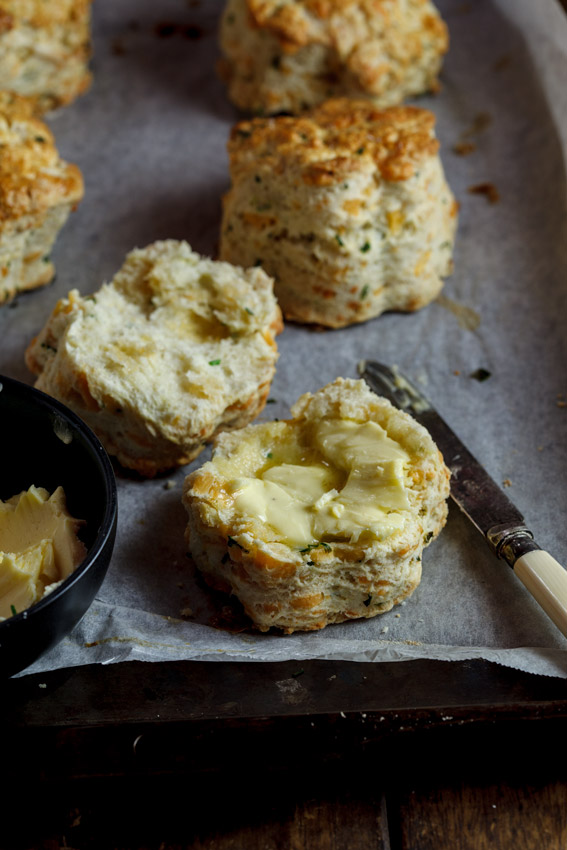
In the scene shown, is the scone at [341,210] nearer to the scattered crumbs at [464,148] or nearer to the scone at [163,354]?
the scone at [163,354]

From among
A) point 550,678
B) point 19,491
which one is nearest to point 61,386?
point 19,491

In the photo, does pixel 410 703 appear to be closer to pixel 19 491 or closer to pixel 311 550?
pixel 311 550

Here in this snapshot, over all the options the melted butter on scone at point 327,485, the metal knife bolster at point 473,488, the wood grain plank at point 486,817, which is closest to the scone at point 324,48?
the metal knife bolster at point 473,488

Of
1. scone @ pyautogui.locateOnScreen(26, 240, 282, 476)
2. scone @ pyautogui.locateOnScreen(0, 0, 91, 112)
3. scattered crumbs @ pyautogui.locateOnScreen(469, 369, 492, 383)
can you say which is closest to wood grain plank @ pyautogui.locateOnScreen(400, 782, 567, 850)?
scone @ pyautogui.locateOnScreen(26, 240, 282, 476)

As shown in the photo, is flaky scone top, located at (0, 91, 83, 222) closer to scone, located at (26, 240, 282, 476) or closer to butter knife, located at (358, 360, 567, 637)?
scone, located at (26, 240, 282, 476)

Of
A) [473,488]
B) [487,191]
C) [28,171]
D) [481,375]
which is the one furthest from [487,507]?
[28,171]
